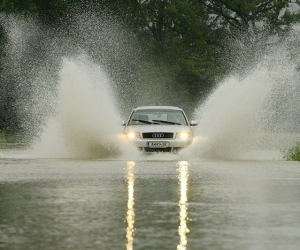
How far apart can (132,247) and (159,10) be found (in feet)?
279

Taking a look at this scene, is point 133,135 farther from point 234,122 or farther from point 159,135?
point 234,122

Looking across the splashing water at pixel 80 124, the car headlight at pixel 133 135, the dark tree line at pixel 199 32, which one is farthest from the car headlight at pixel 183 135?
the dark tree line at pixel 199 32

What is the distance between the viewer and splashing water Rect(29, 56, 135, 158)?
101 ft

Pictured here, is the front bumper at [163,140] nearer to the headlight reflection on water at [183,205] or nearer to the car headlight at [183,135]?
the car headlight at [183,135]

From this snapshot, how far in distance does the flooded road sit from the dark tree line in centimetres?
5733

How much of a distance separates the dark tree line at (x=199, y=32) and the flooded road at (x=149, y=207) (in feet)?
188

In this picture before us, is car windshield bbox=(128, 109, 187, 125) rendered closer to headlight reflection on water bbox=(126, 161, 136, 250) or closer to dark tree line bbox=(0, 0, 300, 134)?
headlight reflection on water bbox=(126, 161, 136, 250)

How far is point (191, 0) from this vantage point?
98375 millimetres

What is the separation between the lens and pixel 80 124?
3322 cm

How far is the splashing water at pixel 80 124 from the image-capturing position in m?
30.8

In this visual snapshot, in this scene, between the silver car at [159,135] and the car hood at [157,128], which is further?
the car hood at [157,128]

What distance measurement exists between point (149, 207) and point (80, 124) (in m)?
18.7

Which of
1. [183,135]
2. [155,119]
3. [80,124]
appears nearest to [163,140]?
[183,135]

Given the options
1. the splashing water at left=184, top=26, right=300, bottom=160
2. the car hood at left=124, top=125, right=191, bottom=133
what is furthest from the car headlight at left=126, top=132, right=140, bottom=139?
the splashing water at left=184, top=26, right=300, bottom=160
